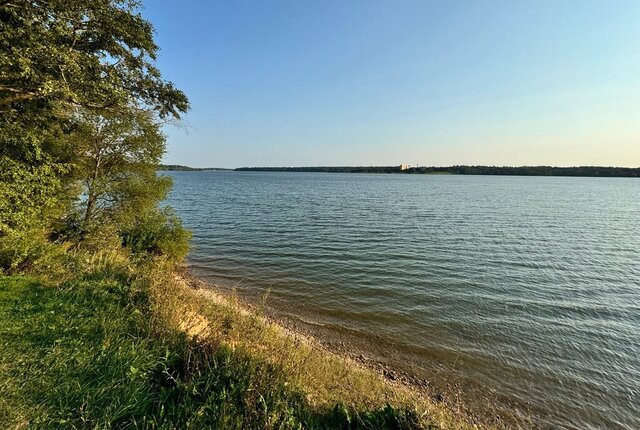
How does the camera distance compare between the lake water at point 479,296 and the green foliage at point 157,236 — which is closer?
the lake water at point 479,296

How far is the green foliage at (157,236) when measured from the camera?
17938 mm

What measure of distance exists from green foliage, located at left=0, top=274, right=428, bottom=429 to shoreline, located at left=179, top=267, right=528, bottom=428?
2.31 metres

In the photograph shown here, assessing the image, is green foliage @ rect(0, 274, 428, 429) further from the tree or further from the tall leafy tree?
the tree

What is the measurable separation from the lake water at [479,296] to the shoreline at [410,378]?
241mm

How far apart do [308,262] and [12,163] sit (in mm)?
14111

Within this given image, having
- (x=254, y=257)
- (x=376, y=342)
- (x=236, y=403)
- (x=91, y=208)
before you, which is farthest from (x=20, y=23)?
(x=254, y=257)

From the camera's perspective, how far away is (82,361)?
17.3 feet

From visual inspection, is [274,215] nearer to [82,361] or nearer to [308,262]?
[308,262]

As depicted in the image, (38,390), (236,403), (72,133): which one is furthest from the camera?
(72,133)

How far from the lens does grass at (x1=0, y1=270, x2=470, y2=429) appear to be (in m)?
4.42

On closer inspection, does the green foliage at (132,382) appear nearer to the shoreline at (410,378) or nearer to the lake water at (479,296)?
the shoreline at (410,378)

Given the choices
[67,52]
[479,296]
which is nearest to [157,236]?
[67,52]

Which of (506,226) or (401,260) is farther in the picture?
(506,226)

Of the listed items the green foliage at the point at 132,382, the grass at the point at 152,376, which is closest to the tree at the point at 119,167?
the grass at the point at 152,376
